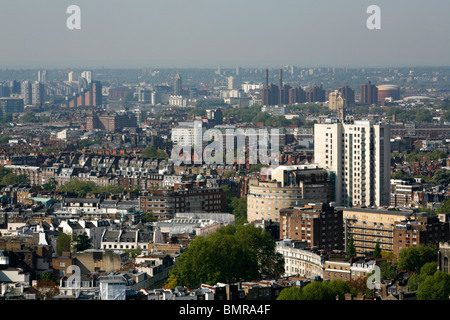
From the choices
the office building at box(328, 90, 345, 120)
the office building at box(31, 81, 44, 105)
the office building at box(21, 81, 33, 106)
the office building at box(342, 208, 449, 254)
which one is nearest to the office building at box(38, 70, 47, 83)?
the office building at box(31, 81, 44, 105)

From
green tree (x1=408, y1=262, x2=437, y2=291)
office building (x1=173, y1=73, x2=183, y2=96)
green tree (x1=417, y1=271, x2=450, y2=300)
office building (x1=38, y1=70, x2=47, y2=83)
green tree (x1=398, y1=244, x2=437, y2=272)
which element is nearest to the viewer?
green tree (x1=417, y1=271, x2=450, y2=300)

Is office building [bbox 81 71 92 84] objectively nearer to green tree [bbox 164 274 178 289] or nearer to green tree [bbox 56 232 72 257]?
green tree [bbox 56 232 72 257]

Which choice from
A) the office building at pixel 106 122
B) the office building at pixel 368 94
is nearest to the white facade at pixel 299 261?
the office building at pixel 106 122

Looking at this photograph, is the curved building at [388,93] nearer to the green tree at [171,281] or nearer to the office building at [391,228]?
the office building at [391,228]

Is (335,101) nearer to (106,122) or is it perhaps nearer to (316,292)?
(106,122)

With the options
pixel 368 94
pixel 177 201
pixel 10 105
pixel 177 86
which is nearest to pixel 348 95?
pixel 368 94

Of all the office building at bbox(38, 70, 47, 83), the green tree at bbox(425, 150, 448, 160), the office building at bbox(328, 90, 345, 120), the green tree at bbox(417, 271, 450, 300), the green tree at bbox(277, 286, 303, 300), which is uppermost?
the office building at bbox(38, 70, 47, 83)
